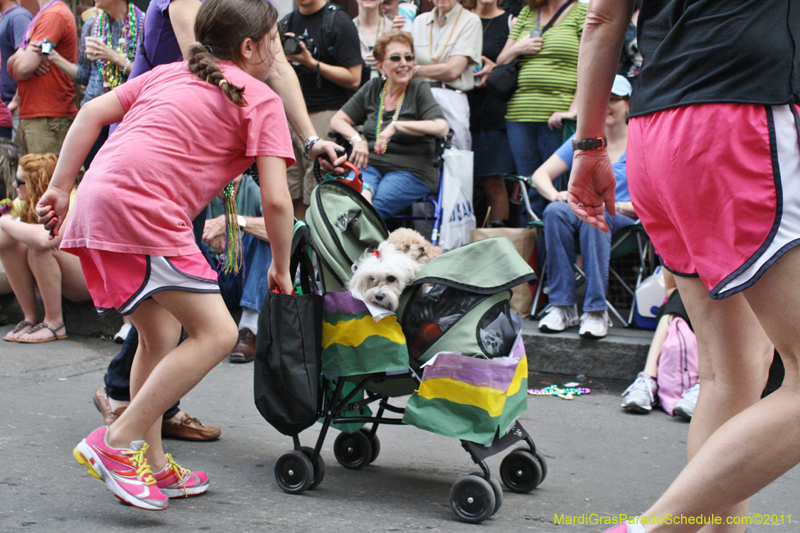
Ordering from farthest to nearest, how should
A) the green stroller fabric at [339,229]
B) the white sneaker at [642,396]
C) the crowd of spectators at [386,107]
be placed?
the crowd of spectators at [386,107] < the white sneaker at [642,396] < the green stroller fabric at [339,229]

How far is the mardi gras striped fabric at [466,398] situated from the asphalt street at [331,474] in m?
0.30

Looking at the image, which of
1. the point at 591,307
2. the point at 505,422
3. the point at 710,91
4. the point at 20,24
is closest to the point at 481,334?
the point at 505,422

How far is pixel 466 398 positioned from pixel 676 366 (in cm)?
189

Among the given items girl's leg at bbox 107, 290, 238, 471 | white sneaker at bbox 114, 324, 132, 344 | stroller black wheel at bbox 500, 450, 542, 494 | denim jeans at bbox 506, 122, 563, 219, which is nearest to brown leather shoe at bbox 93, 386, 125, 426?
girl's leg at bbox 107, 290, 238, 471

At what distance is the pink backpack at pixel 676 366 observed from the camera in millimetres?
3902

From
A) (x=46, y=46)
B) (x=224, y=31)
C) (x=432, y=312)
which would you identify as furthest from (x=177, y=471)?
(x=46, y=46)

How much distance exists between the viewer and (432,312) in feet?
8.71

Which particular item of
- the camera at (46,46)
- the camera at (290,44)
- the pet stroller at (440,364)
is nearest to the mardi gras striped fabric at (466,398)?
the pet stroller at (440,364)

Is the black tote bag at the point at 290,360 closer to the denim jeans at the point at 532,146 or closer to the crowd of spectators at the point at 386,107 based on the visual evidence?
the crowd of spectators at the point at 386,107

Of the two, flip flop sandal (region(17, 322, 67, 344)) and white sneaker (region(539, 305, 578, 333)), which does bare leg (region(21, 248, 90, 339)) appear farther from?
white sneaker (region(539, 305, 578, 333))

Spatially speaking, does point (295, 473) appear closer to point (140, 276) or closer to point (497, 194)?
point (140, 276)

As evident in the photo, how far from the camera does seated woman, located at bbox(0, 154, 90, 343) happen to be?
5.20 metres

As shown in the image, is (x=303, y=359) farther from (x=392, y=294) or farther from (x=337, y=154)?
(x=337, y=154)

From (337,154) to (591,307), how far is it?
2305 mm
